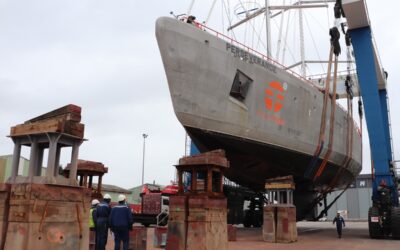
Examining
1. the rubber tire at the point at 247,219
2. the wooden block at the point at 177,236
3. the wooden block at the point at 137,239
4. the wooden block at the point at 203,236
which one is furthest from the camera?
the rubber tire at the point at 247,219

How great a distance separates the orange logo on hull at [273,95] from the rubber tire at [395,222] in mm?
5207

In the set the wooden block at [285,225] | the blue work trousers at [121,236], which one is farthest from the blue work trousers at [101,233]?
the wooden block at [285,225]

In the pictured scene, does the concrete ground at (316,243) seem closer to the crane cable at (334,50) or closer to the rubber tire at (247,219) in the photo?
the crane cable at (334,50)

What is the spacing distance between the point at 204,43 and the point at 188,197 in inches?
238

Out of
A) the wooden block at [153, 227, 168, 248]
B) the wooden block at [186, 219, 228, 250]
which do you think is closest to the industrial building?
the wooden block at [153, 227, 168, 248]

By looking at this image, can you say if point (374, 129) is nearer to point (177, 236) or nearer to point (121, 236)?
point (177, 236)

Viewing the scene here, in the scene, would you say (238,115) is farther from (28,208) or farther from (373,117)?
(28,208)

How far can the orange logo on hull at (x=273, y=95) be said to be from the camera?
12.9 metres

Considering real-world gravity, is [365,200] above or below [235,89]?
below

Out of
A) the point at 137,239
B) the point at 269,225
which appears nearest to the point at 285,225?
the point at 269,225

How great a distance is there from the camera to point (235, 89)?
1212 cm

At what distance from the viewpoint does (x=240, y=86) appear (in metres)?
12.2

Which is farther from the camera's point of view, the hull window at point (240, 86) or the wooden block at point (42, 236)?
the hull window at point (240, 86)

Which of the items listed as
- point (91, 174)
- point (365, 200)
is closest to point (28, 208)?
point (91, 174)
